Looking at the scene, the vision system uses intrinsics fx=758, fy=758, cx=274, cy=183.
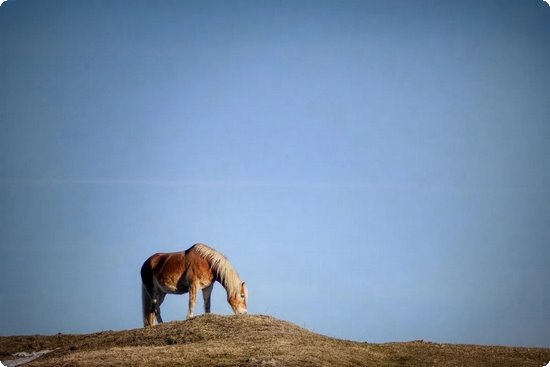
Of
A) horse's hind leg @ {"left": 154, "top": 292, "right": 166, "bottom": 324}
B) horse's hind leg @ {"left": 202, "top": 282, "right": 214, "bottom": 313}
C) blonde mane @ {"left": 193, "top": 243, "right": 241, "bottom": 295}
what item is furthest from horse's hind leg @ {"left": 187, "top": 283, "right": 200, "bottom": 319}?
horse's hind leg @ {"left": 154, "top": 292, "right": 166, "bottom": 324}

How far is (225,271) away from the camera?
2453 centimetres

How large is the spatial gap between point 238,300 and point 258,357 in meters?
6.71

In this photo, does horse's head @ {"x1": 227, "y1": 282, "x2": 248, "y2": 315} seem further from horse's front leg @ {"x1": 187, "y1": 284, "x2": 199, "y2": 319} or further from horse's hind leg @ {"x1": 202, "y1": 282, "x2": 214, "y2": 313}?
horse's front leg @ {"x1": 187, "y1": 284, "x2": 199, "y2": 319}

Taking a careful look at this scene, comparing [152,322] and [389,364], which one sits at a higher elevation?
[152,322]

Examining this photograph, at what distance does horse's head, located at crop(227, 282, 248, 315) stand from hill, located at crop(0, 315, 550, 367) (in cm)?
177

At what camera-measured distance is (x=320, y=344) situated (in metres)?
20.4

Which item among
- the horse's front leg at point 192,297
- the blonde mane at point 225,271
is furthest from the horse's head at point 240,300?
the horse's front leg at point 192,297

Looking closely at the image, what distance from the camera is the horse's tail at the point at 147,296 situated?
2636 centimetres

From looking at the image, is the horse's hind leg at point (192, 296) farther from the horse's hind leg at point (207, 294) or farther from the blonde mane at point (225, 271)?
the blonde mane at point (225, 271)

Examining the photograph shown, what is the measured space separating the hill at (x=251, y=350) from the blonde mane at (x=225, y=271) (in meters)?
1.84

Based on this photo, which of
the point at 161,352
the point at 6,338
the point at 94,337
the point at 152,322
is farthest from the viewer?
the point at 6,338

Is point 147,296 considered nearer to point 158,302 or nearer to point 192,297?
point 158,302

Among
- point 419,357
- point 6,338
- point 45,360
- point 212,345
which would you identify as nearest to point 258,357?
point 212,345

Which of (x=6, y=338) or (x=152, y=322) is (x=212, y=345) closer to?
(x=152, y=322)
